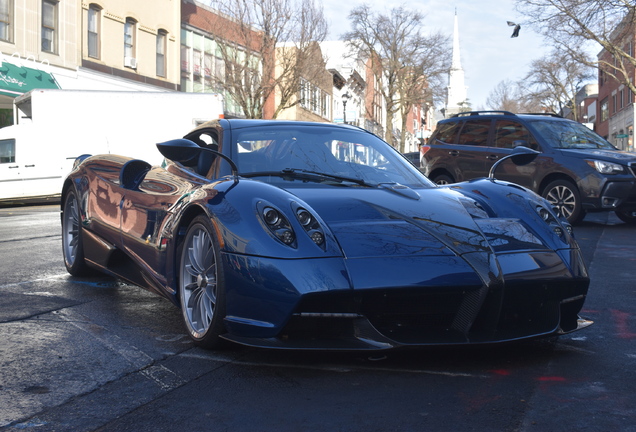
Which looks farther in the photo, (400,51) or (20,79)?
(400,51)

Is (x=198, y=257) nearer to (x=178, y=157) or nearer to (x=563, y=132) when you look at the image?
(x=178, y=157)

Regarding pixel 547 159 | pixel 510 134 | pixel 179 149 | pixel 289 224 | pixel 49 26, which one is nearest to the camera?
pixel 289 224

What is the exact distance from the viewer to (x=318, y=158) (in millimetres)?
4949

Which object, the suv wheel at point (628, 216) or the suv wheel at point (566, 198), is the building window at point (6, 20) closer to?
the suv wheel at point (566, 198)

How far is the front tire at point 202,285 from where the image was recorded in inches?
152

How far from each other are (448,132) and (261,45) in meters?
20.5

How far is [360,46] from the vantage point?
60.9m

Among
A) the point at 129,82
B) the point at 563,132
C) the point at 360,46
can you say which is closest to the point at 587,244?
the point at 563,132

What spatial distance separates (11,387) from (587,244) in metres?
7.84

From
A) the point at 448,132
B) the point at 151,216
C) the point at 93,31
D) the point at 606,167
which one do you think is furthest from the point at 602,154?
the point at 93,31

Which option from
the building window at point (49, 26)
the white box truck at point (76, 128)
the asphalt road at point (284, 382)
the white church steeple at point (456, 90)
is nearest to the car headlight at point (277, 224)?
the asphalt road at point (284, 382)

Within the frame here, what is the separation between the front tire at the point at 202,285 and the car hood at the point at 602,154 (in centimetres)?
940

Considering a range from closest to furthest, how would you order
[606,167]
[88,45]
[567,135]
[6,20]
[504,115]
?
[606,167] → [567,135] → [504,115] → [6,20] → [88,45]

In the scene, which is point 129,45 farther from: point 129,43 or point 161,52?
point 161,52
